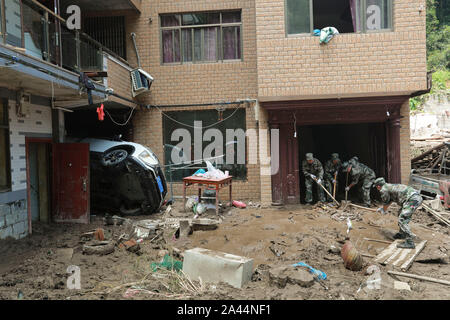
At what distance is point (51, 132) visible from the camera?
8.83 meters

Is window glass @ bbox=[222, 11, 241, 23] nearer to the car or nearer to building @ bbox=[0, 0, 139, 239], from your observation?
building @ bbox=[0, 0, 139, 239]

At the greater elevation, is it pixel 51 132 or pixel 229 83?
pixel 229 83

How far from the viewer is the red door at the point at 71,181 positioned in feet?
28.7

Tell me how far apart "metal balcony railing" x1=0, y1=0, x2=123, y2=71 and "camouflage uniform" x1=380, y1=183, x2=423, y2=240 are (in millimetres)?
7529

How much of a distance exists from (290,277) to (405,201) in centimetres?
386

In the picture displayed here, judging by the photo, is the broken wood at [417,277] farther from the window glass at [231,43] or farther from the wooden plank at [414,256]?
the window glass at [231,43]

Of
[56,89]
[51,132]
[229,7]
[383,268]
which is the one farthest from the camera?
[229,7]

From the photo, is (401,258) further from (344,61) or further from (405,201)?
(344,61)

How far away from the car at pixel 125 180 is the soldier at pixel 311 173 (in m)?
4.52

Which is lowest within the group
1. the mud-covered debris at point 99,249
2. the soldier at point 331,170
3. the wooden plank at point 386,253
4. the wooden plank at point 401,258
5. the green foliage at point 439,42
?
the wooden plank at point 401,258

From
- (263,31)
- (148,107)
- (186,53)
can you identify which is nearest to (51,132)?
(148,107)

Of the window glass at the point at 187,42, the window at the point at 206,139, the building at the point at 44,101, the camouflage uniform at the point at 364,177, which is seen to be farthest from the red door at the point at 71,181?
the camouflage uniform at the point at 364,177

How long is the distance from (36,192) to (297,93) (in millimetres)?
7455

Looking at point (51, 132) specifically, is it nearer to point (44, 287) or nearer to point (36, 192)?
point (36, 192)
